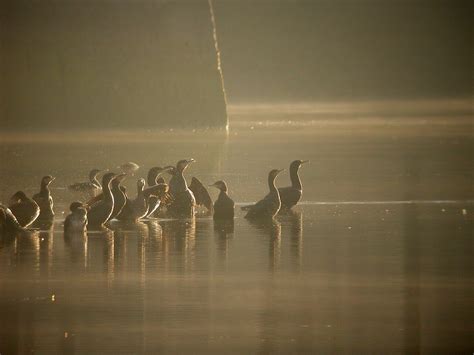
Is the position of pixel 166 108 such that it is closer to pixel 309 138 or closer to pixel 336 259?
pixel 309 138

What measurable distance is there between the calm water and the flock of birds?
0.23 meters

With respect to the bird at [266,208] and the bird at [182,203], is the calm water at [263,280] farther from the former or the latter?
the bird at [182,203]

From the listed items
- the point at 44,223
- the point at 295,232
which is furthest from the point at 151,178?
the point at 295,232

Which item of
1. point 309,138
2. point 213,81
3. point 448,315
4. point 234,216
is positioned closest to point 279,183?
point 234,216

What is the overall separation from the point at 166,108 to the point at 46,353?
4056 cm

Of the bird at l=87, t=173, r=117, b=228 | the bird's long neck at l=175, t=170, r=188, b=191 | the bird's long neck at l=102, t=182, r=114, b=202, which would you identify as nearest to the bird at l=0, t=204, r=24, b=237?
the bird at l=87, t=173, r=117, b=228

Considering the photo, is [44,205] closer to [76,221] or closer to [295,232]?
[76,221]

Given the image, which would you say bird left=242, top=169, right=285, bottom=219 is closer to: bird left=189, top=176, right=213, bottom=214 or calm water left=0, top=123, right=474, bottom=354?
calm water left=0, top=123, right=474, bottom=354

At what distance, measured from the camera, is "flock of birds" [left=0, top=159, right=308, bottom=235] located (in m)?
19.1

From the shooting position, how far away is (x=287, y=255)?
57.0ft

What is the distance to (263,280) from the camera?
15648mm

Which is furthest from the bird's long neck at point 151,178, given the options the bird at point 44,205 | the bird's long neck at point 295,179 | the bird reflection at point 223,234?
the bird reflection at point 223,234

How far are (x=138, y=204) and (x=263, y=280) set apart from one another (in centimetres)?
529

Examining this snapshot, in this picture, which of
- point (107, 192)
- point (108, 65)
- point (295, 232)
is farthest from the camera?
point (108, 65)
